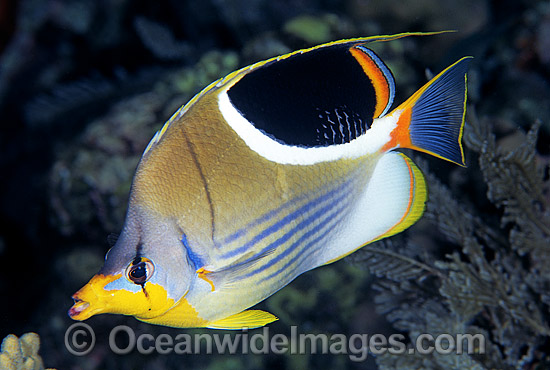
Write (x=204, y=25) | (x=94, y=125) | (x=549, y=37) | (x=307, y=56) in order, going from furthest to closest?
(x=204, y=25), (x=549, y=37), (x=94, y=125), (x=307, y=56)

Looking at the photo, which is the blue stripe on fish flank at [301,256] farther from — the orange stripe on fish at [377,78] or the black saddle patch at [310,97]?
A: the orange stripe on fish at [377,78]

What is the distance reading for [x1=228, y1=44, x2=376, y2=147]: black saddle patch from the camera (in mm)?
1124

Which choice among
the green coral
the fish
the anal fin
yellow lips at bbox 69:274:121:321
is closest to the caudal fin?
the fish

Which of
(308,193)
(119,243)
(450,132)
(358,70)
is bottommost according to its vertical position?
(119,243)

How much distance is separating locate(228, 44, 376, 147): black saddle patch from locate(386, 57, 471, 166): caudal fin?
124mm

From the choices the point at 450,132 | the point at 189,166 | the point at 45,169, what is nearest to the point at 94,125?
the point at 45,169

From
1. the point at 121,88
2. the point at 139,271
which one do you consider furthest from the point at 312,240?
the point at 121,88

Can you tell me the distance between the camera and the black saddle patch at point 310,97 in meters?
1.12

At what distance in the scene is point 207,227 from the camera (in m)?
1.05

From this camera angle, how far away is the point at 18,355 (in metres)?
1.42

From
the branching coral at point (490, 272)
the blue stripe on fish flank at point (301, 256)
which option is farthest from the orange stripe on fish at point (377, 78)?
the branching coral at point (490, 272)

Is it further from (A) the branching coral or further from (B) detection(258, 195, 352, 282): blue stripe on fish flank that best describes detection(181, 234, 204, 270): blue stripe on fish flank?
(A) the branching coral

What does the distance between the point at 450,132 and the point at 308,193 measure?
0.47m

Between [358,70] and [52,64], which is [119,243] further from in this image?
[52,64]
